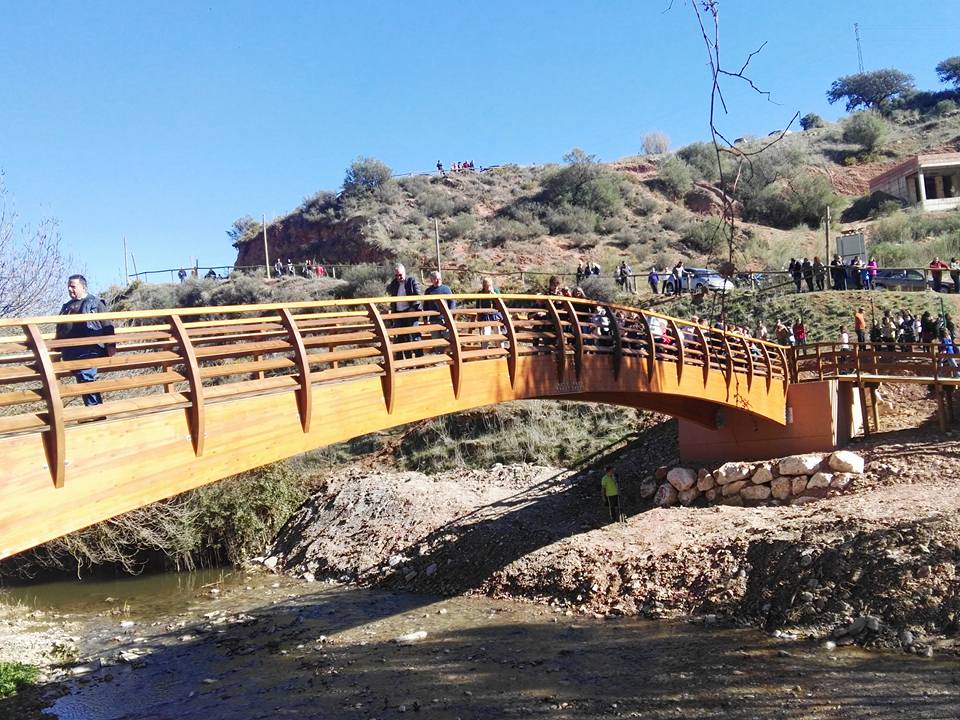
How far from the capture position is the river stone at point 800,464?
1748 centimetres

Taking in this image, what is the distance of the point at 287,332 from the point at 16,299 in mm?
12912

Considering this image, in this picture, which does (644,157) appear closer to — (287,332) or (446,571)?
(446,571)

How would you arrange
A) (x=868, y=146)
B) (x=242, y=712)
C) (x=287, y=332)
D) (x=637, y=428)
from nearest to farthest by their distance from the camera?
1. (x=287, y=332)
2. (x=242, y=712)
3. (x=637, y=428)
4. (x=868, y=146)

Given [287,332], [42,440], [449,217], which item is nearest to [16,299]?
[287,332]

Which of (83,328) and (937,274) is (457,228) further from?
(83,328)

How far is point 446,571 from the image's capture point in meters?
18.8

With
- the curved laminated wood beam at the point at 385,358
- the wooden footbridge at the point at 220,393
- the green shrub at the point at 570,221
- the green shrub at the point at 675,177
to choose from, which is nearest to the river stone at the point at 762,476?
the wooden footbridge at the point at 220,393

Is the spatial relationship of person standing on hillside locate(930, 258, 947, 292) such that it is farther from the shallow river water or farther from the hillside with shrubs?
the shallow river water

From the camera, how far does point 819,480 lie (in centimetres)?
1720

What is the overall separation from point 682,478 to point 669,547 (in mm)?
2752

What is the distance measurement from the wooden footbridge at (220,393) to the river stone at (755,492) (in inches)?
214

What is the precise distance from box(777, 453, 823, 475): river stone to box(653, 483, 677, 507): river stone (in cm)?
242

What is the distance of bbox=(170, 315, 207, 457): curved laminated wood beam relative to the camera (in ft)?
23.5

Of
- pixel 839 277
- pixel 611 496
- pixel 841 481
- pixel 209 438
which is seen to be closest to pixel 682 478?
pixel 611 496
